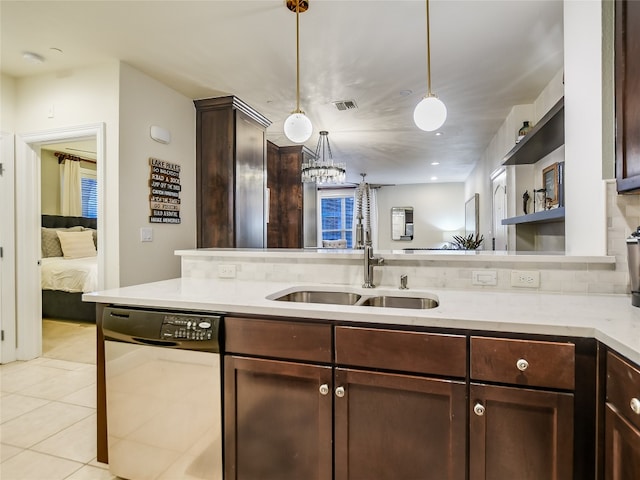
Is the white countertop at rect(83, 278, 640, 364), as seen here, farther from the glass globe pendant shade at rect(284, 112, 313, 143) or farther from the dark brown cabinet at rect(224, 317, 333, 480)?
the glass globe pendant shade at rect(284, 112, 313, 143)

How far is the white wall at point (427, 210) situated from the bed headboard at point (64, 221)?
6.83m

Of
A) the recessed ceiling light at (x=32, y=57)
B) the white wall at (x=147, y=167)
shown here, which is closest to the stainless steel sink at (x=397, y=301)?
the white wall at (x=147, y=167)

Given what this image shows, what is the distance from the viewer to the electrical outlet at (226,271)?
2.13 m

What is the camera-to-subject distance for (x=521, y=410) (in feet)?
3.62

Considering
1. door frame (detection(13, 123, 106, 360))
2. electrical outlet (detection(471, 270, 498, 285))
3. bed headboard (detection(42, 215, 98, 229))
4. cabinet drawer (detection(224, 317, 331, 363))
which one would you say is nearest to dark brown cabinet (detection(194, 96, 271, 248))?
door frame (detection(13, 123, 106, 360))

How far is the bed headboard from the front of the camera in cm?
560

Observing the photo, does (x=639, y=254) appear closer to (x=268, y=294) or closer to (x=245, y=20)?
(x=268, y=294)

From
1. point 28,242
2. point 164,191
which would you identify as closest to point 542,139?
point 164,191

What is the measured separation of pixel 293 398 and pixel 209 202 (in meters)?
2.81

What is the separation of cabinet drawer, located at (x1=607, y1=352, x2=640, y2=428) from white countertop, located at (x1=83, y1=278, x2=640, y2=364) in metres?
0.04

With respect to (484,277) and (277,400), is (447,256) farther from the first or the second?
(277,400)

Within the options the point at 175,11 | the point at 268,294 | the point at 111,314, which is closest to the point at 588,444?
the point at 268,294

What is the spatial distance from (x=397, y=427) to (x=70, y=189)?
270 inches

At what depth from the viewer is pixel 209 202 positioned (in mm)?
3707
